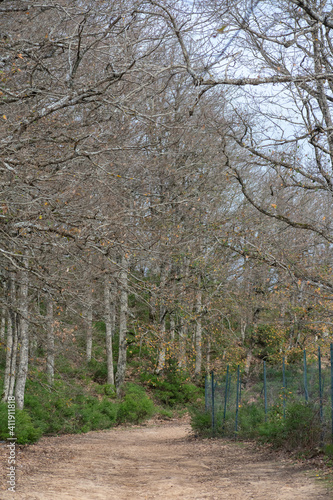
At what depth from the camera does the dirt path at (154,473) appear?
645 cm

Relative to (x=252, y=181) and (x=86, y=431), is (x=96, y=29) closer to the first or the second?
(x=86, y=431)

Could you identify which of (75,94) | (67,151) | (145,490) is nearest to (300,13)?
(75,94)

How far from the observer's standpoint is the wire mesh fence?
8229 mm

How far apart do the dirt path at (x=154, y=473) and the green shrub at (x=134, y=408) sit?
4652 mm

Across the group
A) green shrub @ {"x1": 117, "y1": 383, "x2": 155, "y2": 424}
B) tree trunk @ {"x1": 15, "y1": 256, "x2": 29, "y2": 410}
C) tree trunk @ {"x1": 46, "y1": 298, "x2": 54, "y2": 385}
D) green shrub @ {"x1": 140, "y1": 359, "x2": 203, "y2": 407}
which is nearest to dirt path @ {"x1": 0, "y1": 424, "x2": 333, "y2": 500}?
tree trunk @ {"x1": 15, "y1": 256, "x2": 29, "y2": 410}

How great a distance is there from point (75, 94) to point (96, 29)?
8.54ft

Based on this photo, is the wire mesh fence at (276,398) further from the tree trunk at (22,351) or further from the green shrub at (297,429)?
the tree trunk at (22,351)

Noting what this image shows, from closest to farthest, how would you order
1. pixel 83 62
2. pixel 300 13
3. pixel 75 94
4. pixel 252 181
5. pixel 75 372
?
pixel 75 94
pixel 300 13
pixel 83 62
pixel 75 372
pixel 252 181

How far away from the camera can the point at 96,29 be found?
838 cm

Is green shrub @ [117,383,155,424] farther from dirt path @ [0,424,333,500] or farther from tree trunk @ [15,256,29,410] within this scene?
tree trunk @ [15,256,29,410]

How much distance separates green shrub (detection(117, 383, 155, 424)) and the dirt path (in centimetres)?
465

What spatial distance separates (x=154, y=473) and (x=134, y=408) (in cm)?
909

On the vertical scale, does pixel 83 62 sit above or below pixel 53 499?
above

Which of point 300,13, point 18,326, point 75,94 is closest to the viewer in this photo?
point 75,94
